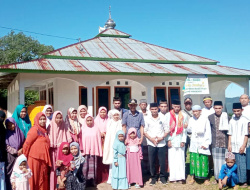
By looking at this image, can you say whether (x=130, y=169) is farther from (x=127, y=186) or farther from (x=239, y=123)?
(x=239, y=123)

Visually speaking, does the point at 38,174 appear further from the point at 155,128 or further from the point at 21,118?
the point at 155,128

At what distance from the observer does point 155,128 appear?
550 centimetres

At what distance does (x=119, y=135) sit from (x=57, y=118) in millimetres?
1199

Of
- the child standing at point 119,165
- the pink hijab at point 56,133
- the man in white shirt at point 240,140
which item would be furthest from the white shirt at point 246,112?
the pink hijab at point 56,133

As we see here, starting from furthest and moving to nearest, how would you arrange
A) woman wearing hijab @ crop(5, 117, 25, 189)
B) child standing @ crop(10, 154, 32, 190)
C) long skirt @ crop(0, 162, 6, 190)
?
woman wearing hijab @ crop(5, 117, 25, 189), long skirt @ crop(0, 162, 6, 190), child standing @ crop(10, 154, 32, 190)

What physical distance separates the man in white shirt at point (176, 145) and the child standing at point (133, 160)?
2.16 ft

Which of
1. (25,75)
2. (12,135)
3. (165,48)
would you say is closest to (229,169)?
(12,135)

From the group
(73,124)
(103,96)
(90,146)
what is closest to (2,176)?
(73,124)

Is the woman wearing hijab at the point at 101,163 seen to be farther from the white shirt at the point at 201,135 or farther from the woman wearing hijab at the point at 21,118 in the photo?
the white shirt at the point at 201,135

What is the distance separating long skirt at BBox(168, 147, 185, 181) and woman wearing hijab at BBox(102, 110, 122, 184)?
1.18 m

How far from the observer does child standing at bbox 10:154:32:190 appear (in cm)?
423

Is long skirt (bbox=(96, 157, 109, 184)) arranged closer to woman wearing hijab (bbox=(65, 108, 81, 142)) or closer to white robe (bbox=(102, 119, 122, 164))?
white robe (bbox=(102, 119, 122, 164))

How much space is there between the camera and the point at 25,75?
8.92 metres

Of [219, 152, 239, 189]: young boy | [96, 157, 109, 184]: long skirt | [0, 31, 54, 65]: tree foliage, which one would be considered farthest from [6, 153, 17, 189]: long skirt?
[0, 31, 54, 65]: tree foliage
